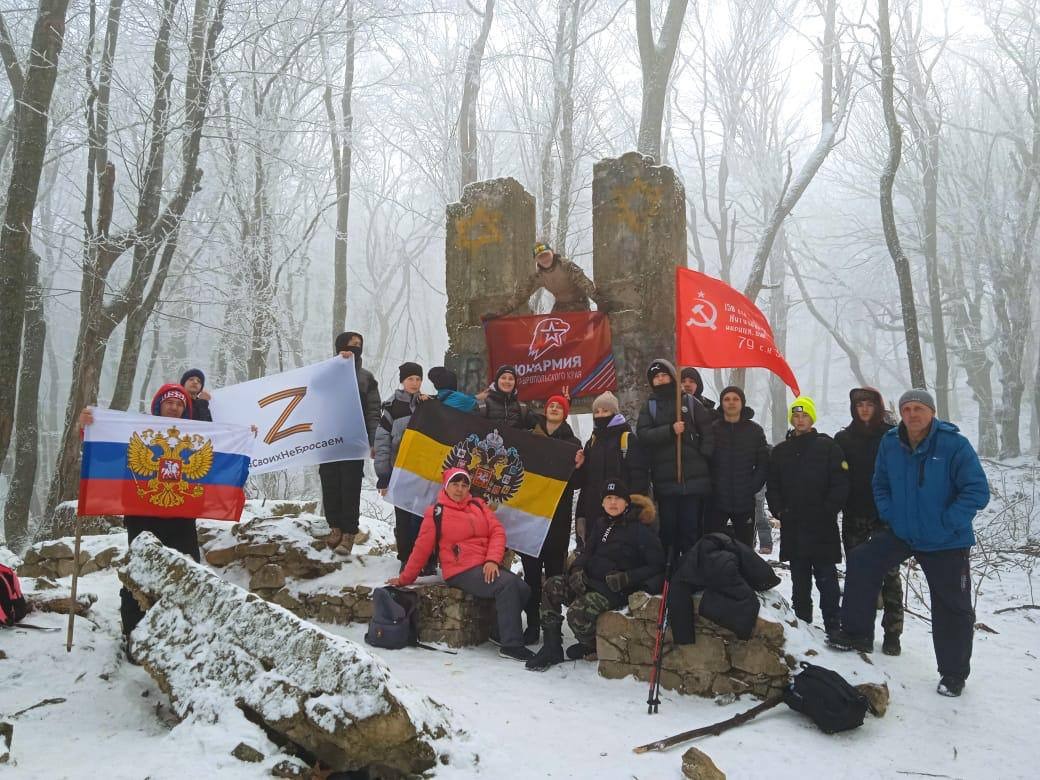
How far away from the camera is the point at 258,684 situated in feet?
11.1

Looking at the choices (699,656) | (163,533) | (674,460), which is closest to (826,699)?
(699,656)

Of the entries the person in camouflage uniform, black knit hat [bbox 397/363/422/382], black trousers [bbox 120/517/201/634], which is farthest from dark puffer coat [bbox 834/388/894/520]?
black trousers [bbox 120/517/201/634]

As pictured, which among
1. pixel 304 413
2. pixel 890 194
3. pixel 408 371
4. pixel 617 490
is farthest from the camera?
pixel 890 194

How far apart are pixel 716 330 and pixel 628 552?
6.82 feet

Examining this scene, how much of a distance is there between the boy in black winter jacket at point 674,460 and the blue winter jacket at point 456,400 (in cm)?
169

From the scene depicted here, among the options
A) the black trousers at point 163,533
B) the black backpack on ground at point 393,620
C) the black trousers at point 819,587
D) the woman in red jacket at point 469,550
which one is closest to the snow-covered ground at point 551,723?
the black backpack on ground at point 393,620

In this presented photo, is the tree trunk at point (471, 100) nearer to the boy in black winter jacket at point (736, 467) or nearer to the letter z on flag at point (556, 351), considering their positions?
the letter z on flag at point (556, 351)

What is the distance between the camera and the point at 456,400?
6.48 meters

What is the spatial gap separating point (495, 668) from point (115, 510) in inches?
122

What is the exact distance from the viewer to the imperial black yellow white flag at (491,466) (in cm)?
602

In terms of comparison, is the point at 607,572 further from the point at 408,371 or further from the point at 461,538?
the point at 408,371

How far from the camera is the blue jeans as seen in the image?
4.55m

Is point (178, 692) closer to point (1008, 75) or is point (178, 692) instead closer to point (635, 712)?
point (635, 712)

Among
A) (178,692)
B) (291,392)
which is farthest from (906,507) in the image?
(291,392)
